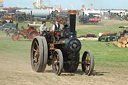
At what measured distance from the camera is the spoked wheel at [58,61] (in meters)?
8.69

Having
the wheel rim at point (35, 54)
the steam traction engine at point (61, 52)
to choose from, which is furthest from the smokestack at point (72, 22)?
the wheel rim at point (35, 54)

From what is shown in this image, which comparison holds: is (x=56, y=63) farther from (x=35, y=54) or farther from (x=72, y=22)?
(x=72, y=22)

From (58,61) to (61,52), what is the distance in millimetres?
315

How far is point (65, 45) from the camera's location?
30.2ft

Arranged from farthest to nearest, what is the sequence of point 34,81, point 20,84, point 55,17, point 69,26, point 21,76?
point 55,17 → point 69,26 → point 21,76 → point 34,81 → point 20,84

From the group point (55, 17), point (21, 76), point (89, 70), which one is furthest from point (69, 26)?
point (55, 17)

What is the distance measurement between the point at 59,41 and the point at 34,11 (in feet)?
183

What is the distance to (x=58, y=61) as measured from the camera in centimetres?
901

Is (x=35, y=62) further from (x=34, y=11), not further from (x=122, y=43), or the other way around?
(x=34, y=11)

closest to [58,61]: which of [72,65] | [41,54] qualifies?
[41,54]

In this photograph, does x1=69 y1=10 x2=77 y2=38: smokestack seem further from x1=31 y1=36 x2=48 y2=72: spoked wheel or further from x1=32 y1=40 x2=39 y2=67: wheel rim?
x1=32 y1=40 x2=39 y2=67: wheel rim

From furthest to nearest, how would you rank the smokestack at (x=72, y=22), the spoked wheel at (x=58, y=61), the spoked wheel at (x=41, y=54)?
1. the spoked wheel at (x=41, y=54)
2. the smokestack at (x=72, y=22)
3. the spoked wheel at (x=58, y=61)

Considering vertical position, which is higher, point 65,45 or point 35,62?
point 65,45

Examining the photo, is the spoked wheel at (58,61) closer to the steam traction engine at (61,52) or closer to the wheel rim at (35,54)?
the steam traction engine at (61,52)
